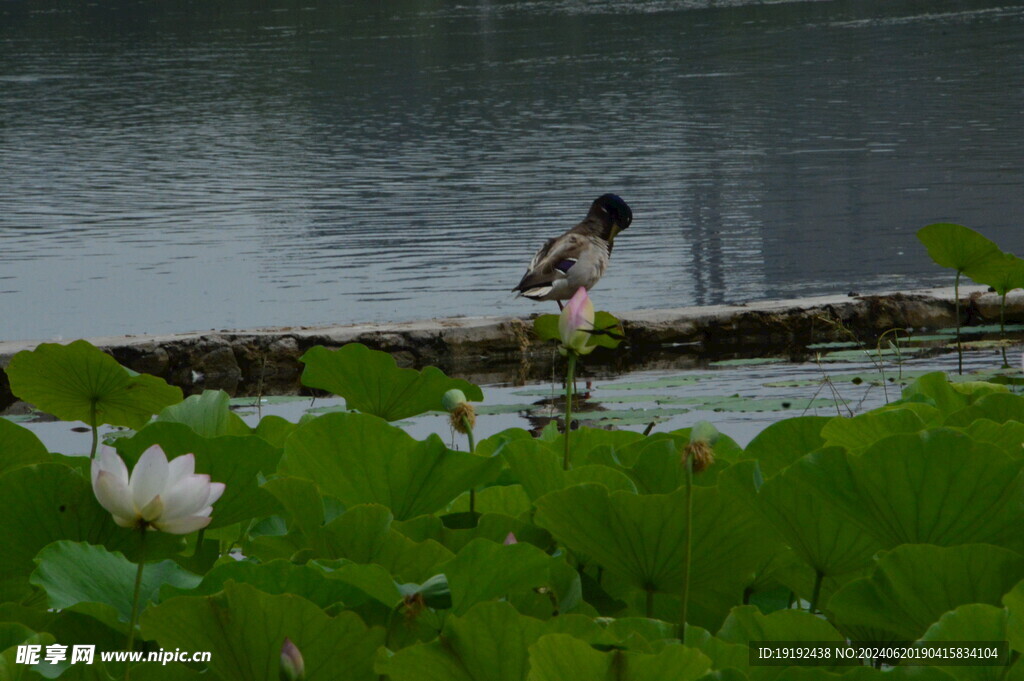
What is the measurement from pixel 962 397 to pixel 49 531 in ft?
4.32

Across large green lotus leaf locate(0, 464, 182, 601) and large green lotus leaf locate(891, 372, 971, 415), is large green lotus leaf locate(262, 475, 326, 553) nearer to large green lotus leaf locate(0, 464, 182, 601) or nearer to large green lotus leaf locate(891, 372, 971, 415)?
large green lotus leaf locate(0, 464, 182, 601)

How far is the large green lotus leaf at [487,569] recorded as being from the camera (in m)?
1.19

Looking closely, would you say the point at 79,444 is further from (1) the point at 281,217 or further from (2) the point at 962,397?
(1) the point at 281,217

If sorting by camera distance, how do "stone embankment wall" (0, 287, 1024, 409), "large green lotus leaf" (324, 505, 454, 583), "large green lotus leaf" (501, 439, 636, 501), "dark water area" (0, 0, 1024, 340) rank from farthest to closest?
"dark water area" (0, 0, 1024, 340) → "stone embankment wall" (0, 287, 1024, 409) → "large green lotus leaf" (501, 439, 636, 501) → "large green lotus leaf" (324, 505, 454, 583)

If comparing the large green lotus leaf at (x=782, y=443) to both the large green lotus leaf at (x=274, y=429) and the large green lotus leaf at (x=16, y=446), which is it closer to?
the large green lotus leaf at (x=274, y=429)

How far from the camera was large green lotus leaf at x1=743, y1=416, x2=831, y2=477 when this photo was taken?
162 cm

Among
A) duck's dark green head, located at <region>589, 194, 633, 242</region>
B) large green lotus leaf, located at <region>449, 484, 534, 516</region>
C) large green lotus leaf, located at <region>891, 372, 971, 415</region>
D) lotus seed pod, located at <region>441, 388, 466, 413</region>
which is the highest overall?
lotus seed pod, located at <region>441, 388, 466, 413</region>

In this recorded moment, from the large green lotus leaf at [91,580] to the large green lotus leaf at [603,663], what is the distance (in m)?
0.41

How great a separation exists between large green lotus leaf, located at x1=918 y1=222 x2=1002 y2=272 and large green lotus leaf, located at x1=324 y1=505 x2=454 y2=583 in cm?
335

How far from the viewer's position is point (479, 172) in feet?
44.0

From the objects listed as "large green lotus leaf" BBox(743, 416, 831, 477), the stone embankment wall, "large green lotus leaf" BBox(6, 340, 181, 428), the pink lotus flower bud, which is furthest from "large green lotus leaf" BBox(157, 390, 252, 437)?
the stone embankment wall

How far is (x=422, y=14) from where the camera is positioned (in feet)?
159

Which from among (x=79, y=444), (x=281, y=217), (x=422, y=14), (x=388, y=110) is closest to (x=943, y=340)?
(x=79, y=444)

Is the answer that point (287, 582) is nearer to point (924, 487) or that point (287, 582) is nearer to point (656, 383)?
point (924, 487)
